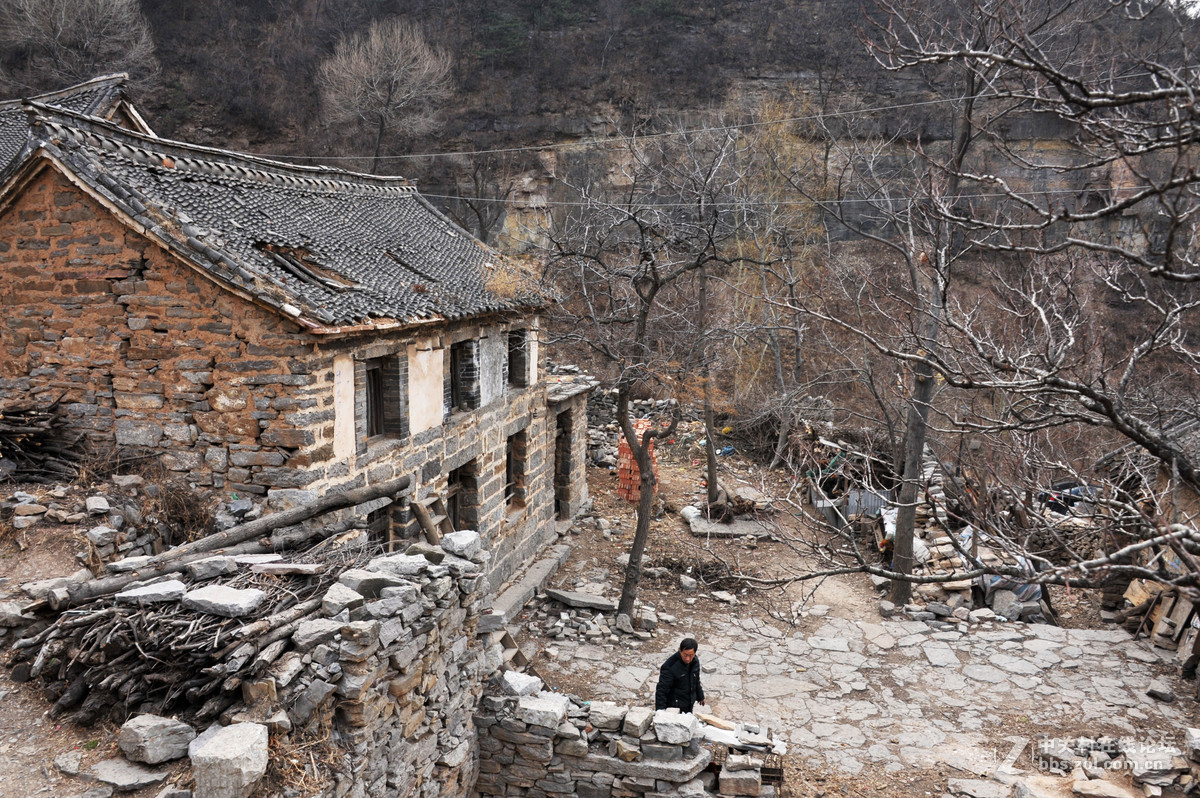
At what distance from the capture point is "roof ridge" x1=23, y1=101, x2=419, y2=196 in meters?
8.05

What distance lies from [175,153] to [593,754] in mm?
8676

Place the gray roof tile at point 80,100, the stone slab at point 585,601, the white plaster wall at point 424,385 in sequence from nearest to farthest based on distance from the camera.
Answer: the white plaster wall at point 424,385 → the stone slab at point 585,601 → the gray roof tile at point 80,100

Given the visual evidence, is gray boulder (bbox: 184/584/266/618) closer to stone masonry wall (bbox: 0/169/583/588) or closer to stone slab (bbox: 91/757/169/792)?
stone slab (bbox: 91/757/169/792)

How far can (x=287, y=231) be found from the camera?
995 centimetres

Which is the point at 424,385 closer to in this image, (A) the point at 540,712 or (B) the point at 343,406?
(B) the point at 343,406

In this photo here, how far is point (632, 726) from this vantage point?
23.2ft

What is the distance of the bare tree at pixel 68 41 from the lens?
26.2m

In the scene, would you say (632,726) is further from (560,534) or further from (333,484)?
(560,534)

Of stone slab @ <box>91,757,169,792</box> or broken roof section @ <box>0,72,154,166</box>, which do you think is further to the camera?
broken roof section @ <box>0,72,154,166</box>

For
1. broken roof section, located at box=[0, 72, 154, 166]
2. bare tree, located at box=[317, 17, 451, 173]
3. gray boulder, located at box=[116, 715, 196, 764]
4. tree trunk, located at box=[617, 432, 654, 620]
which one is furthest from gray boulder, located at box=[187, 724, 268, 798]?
bare tree, located at box=[317, 17, 451, 173]

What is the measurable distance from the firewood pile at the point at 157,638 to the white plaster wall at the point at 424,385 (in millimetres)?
4546

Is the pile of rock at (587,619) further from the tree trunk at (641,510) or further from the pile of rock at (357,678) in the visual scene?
the pile of rock at (357,678)

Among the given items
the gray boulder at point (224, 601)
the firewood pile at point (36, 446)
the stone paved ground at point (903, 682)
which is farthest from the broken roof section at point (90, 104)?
the stone paved ground at point (903, 682)

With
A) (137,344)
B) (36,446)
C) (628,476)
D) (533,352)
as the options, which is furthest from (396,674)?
(628,476)
